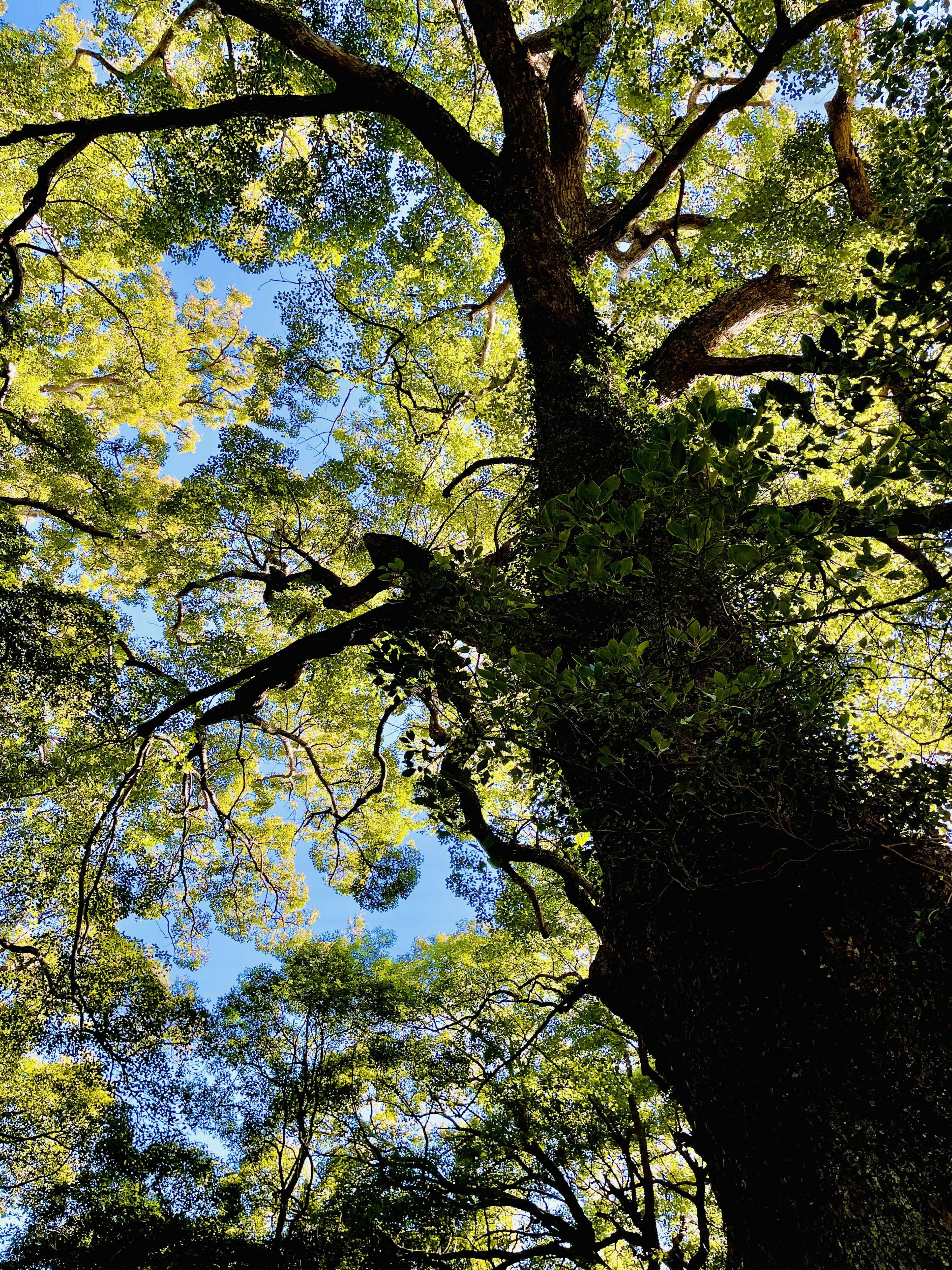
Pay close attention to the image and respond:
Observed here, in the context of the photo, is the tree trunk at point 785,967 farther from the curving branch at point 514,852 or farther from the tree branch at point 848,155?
the tree branch at point 848,155

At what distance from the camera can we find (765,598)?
2430mm

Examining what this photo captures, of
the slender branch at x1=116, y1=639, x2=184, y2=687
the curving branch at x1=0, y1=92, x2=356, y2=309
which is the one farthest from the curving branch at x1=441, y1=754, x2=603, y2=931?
the curving branch at x1=0, y1=92, x2=356, y2=309

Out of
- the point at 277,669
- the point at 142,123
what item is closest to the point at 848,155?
the point at 142,123

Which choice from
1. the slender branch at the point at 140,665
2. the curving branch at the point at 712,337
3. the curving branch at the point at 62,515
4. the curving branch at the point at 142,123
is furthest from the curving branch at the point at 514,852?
the curving branch at the point at 62,515

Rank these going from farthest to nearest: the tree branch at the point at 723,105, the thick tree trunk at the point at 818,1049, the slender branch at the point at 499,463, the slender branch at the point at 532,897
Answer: the slender branch at the point at 532,897
the slender branch at the point at 499,463
the tree branch at the point at 723,105
the thick tree trunk at the point at 818,1049

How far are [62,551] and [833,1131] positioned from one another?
11571 millimetres

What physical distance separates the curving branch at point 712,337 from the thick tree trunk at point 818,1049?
3542mm

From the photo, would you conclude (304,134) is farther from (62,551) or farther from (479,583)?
(479,583)

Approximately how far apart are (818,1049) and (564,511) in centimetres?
161

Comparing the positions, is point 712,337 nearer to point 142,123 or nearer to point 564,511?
point 564,511

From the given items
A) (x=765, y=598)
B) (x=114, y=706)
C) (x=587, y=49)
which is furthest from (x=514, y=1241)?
(x=587, y=49)

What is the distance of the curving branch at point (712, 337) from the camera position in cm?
499

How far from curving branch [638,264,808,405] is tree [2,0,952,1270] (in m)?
0.03

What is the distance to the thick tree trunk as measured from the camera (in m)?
1.64
